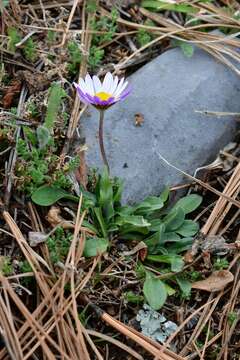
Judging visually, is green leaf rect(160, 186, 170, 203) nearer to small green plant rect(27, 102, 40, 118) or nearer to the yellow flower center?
the yellow flower center

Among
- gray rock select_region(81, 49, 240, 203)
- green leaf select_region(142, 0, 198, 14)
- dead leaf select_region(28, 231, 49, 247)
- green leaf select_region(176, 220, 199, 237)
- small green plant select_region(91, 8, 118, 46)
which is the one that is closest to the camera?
dead leaf select_region(28, 231, 49, 247)

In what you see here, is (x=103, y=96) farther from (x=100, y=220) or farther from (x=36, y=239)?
(x=36, y=239)

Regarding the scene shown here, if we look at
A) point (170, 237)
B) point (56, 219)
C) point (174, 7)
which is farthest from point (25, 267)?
point (174, 7)

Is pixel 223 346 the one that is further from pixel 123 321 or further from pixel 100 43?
pixel 100 43

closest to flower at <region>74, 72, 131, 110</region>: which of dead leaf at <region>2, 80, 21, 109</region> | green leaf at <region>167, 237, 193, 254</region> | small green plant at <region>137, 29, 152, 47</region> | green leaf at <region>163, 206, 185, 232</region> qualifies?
dead leaf at <region>2, 80, 21, 109</region>

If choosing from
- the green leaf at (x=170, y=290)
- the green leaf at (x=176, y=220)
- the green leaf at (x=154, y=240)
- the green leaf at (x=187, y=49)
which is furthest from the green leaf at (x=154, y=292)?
the green leaf at (x=187, y=49)
